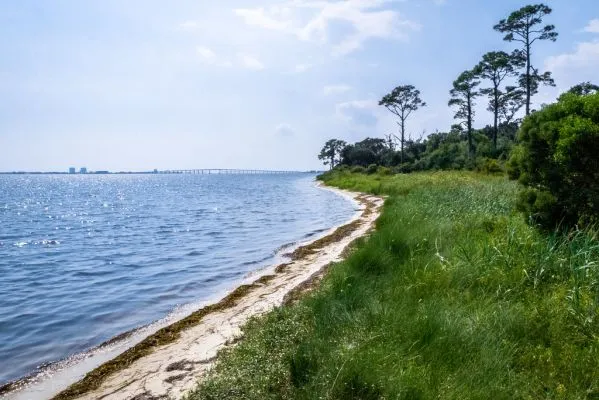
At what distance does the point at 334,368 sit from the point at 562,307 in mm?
3413

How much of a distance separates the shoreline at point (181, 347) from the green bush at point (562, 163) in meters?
5.50

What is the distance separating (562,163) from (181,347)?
8016 millimetres

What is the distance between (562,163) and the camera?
28.7 ft

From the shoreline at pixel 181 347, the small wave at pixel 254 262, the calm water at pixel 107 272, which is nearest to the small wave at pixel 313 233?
the calm water at pixel 107 272

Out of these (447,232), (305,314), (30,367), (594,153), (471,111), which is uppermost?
(471,111)

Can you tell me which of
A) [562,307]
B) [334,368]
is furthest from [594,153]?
[334,368]

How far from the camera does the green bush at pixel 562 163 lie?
27.6 feet

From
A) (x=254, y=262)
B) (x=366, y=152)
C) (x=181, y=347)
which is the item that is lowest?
(x=254, y=262)

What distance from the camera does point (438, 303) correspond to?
5.88 metres

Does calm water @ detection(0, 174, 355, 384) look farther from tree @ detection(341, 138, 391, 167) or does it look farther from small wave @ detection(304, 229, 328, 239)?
tree @ detection(341, 138, 391, 167)

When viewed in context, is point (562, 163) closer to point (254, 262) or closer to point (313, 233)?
point (254, 262)

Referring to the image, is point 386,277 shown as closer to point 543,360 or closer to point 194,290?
point 543,360

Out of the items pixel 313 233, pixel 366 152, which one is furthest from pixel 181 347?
pixel 366 152

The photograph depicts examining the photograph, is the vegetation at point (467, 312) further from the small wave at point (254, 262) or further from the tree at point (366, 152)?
the tree at point (366, 152)
